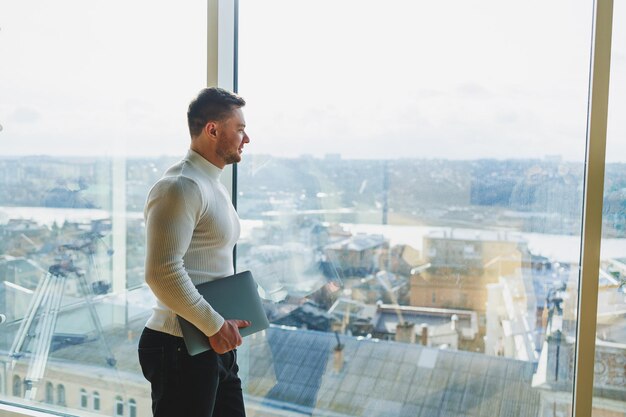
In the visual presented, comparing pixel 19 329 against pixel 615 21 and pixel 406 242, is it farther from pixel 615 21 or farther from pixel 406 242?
pixel 615 21

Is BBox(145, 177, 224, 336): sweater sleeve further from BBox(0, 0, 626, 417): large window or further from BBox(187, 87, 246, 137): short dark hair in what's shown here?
BBox(0, 0, 626, 417): large window

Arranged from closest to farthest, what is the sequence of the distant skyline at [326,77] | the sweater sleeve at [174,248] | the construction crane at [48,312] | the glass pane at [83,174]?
the sweater sleeve at [174,248]
the distant skyline at [326,77]
the glass pane at [83,174]
the construction crane at [48,312]

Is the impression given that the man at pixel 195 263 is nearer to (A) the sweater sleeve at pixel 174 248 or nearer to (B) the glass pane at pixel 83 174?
(A) the sweater sleeve at pixel 174 248

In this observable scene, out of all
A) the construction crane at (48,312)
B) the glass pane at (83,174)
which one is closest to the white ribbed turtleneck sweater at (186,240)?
the glass pane at (83,174)

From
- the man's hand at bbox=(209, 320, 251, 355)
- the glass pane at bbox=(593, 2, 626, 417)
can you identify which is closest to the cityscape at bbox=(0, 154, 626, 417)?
the glass pane at bbox=(593, 2, 626, 417)

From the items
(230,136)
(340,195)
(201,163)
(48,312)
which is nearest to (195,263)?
(201,163)

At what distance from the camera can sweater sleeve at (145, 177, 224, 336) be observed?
1685mm

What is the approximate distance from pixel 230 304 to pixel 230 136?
1.72ft

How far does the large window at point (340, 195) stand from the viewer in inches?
82.0

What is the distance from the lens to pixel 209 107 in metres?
1.88

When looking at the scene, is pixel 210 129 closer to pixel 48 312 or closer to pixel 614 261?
pixel 614 261

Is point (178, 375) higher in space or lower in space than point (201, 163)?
lower

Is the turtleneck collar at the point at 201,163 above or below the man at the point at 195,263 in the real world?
above

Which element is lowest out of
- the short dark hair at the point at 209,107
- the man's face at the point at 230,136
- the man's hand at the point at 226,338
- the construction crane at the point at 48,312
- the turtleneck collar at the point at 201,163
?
the construction crane at the point at 48,312
